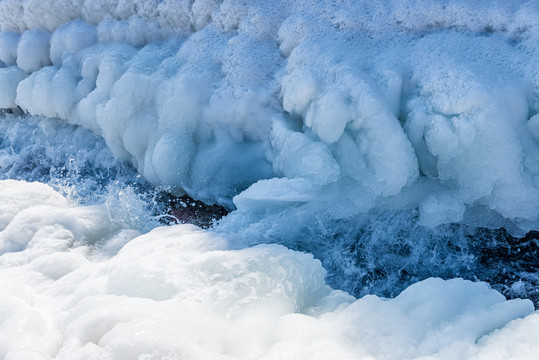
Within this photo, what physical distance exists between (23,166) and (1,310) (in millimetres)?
2365

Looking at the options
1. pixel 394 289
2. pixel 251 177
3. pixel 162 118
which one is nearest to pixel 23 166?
pixel 162 118

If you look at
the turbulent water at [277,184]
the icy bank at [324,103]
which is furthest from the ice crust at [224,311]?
the icy bank at [324,103]

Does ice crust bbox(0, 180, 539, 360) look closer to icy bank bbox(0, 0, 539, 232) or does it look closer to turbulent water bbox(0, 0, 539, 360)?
turbulent water bbox(0, 0, 539, 360)

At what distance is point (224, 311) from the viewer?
212 centimetres

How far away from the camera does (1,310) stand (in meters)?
2.16

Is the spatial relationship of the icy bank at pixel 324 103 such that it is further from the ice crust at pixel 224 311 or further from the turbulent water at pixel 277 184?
the ice crust at pixel 224 311

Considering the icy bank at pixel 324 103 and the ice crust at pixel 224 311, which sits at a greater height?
the icy bank at pixel 324 103

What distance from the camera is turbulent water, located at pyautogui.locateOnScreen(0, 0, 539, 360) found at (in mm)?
1950

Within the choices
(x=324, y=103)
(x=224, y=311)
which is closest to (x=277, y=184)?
(x=324, y=103)

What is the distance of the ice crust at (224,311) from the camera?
1793 mm

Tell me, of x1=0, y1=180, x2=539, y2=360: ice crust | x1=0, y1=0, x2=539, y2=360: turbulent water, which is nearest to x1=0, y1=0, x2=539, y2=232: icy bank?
x1=0, y1=0, x2=539, y2=360: turbulent water

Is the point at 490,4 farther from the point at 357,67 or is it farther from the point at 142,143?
the point at 142,143

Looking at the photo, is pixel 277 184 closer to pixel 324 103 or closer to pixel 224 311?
pixel 324 103

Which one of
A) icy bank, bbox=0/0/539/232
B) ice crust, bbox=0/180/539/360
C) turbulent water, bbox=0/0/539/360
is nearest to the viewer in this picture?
ice crust, bbox=0/180/539/360
